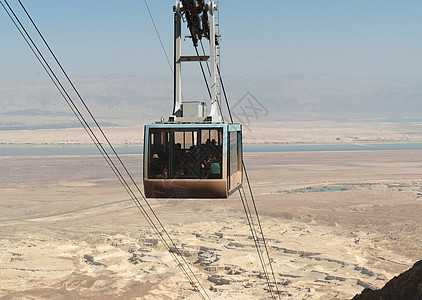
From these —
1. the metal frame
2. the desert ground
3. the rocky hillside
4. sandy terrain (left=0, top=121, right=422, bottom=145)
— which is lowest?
sandy terrain (left=0, top=121, right=422, bottom=145)

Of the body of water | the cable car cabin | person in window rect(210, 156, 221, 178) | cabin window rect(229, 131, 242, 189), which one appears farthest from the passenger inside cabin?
the body of water

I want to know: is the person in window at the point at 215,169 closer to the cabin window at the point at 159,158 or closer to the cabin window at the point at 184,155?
the cabin window at the point at 184,155

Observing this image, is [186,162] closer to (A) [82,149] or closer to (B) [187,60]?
(B) [187,60]

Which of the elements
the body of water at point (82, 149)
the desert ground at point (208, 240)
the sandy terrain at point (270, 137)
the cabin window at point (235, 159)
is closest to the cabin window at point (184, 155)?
the cabin window at point (235, 159)

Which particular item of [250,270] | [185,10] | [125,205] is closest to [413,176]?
[125,205]

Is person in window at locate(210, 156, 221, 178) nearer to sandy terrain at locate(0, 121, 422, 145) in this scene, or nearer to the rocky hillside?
the rocky hillside

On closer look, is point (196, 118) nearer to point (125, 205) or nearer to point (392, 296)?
point (392, 296)

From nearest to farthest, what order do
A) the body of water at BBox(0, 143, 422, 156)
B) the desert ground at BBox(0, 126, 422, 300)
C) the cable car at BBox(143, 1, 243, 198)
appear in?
the cable car at BBox(143, 1, 243, 198)
the desert ground at BBox(0, 126, 422, 300)
the body of water at BBox(0, 143, 422, 156)
